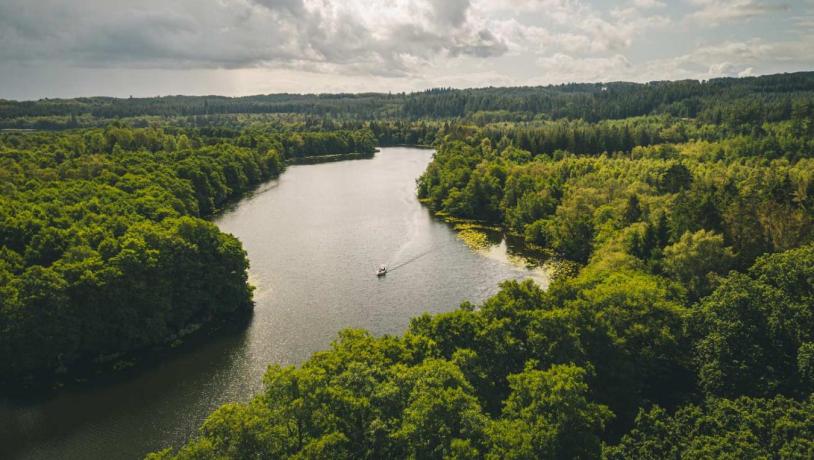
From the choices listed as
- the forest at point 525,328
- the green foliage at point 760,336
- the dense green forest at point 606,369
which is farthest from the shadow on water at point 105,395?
the green foliage at point 760,336

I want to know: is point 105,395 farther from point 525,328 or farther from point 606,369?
point 606,369

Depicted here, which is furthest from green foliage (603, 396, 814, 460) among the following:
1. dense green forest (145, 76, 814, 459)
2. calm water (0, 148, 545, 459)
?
calm water (0, 148, 545, 459)

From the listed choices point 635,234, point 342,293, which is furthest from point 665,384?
point 342,293

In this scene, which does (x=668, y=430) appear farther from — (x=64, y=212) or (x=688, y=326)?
(x=64, y=212)

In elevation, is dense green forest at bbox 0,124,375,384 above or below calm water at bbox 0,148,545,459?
above

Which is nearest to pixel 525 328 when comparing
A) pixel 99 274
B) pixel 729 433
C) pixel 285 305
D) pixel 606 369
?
pixel 606 369

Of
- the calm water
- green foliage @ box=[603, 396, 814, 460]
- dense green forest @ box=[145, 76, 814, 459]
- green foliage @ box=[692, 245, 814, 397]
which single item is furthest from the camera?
the calm water

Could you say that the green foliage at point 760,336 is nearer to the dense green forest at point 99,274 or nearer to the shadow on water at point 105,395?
the shadow on water at point 105,395

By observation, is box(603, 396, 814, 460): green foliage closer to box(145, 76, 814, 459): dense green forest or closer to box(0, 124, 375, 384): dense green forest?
box(145, 76, 814, 459): dense green forest
